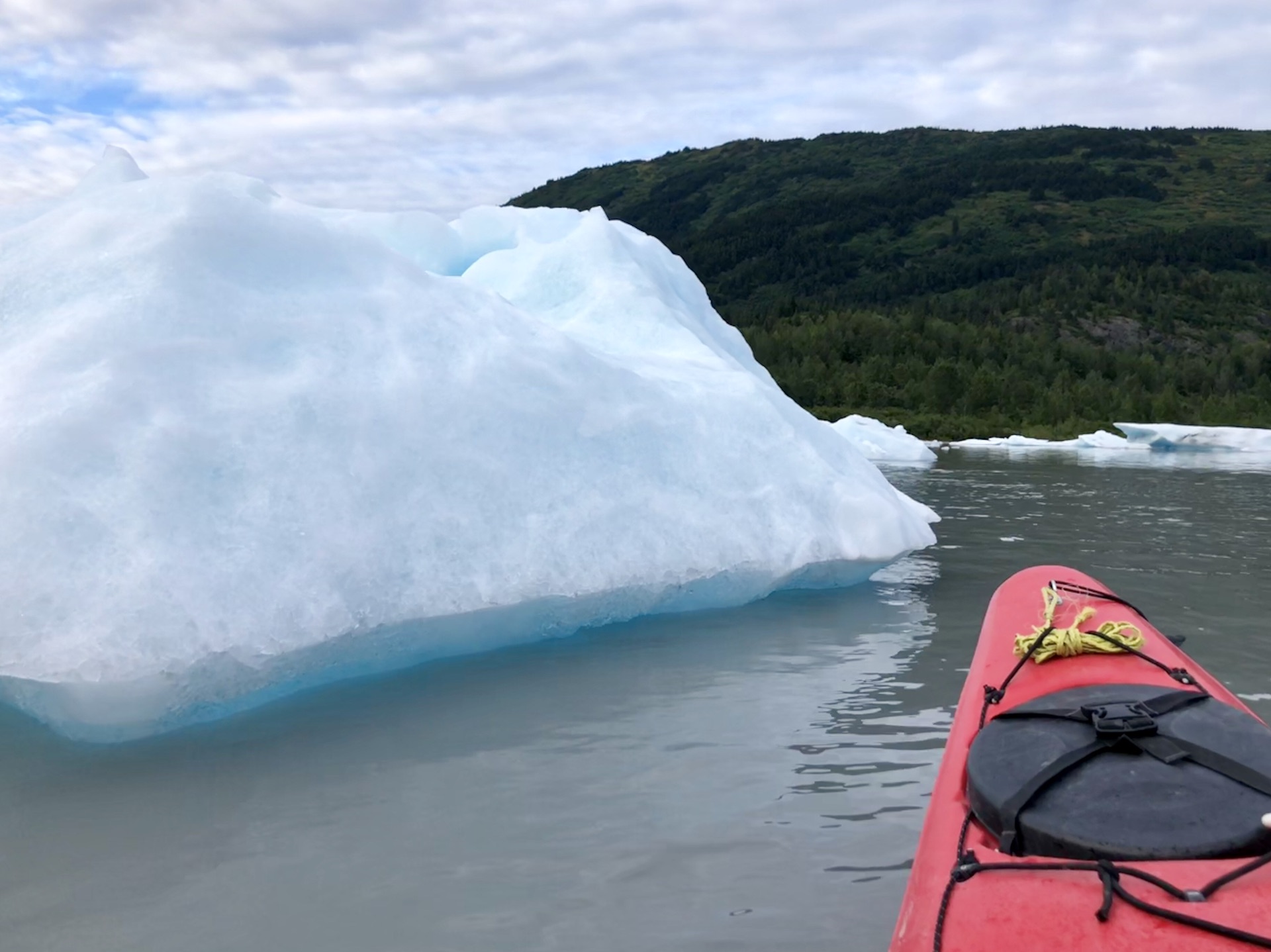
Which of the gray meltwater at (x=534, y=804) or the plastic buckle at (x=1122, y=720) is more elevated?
the plastic buckle at (x=1122, y=720)

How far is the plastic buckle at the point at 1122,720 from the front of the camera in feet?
9.07

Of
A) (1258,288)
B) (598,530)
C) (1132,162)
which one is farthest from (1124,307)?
(598,530)

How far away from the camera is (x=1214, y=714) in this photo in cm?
293

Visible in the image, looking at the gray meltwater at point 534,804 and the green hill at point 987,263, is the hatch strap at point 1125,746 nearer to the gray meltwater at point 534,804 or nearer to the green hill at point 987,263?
the gray meltwater at point 534,804

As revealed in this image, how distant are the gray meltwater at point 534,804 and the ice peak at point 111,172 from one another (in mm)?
3411

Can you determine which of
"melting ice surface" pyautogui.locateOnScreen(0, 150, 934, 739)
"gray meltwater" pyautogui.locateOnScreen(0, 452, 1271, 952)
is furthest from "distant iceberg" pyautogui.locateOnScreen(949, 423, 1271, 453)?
"gray meltwater" pyautogui.locateOnScreen(0, 452, 1271, 952)

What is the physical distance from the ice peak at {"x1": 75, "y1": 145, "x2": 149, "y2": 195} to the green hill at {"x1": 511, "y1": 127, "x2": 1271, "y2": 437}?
104 feet

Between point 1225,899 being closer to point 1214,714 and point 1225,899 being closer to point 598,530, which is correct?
point 1214,714

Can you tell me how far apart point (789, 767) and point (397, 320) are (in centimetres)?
324

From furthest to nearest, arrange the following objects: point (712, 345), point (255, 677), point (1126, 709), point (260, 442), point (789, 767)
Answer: point (712, 345) < point (260, 442) < point (255, 677) < point (789, 767) < point (1126, 709)

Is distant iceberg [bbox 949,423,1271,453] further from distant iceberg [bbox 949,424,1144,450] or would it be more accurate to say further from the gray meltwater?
the gray meltwater

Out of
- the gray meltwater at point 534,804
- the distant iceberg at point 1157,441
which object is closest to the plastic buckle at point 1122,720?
the gray meltwater at point 534,804

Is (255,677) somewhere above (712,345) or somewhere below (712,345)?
below

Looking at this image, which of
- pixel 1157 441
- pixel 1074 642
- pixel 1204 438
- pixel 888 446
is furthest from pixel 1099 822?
pixel 1157 441
